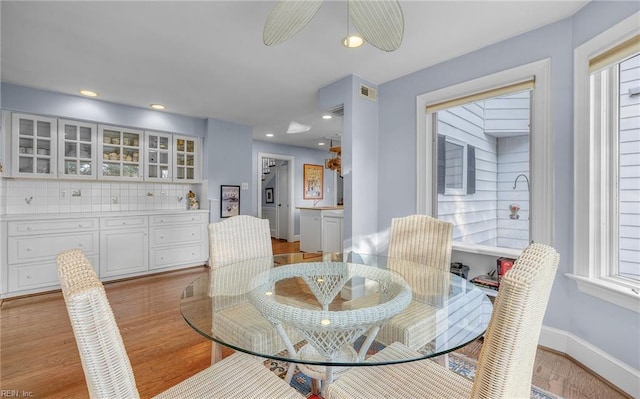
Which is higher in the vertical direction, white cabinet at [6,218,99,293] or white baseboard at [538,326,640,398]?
white cabinet at [6,218,99,293]

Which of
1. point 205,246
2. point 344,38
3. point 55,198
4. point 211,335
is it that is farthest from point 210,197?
point 211,335

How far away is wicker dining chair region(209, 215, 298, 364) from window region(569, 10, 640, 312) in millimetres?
1969

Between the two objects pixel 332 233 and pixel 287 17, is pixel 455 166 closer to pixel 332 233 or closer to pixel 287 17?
pixel 332 233

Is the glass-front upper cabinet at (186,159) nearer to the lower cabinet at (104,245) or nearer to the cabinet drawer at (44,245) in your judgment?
the lower cabinet at (104,245)

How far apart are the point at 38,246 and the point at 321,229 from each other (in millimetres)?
3662

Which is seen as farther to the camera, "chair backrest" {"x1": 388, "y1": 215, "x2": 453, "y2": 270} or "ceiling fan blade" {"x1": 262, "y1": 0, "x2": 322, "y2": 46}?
"chair backrest" {"x1": 388, "y1": 215, "x2": 453, "y2": 270}

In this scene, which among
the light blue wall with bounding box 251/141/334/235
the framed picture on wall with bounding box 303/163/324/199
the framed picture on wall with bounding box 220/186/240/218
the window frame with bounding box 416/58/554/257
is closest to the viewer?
the window frame with bounding box 416/58/554/257

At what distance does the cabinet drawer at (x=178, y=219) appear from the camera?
13.4 feet

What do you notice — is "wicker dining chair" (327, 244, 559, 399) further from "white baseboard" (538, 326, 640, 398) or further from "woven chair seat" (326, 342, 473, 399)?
"white baseboard" (538, 326, 640, 398)

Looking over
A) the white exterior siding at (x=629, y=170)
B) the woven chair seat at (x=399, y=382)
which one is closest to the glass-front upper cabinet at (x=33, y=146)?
the woven chair seat at (x=399, y=382)

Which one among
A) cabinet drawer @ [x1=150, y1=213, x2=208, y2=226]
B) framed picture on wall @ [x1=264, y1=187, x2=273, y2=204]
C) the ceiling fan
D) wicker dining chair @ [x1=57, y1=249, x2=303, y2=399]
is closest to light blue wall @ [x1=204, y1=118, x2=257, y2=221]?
cabinet drawer @ [x1=150, y1=213, x2=208, y2=226]

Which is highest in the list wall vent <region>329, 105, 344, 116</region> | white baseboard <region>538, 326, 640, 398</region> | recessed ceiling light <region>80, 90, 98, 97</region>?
recessed ceiling light <region>80, 90, 98, 97</region>

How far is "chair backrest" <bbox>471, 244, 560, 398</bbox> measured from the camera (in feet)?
2.08

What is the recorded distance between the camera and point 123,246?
381cm
